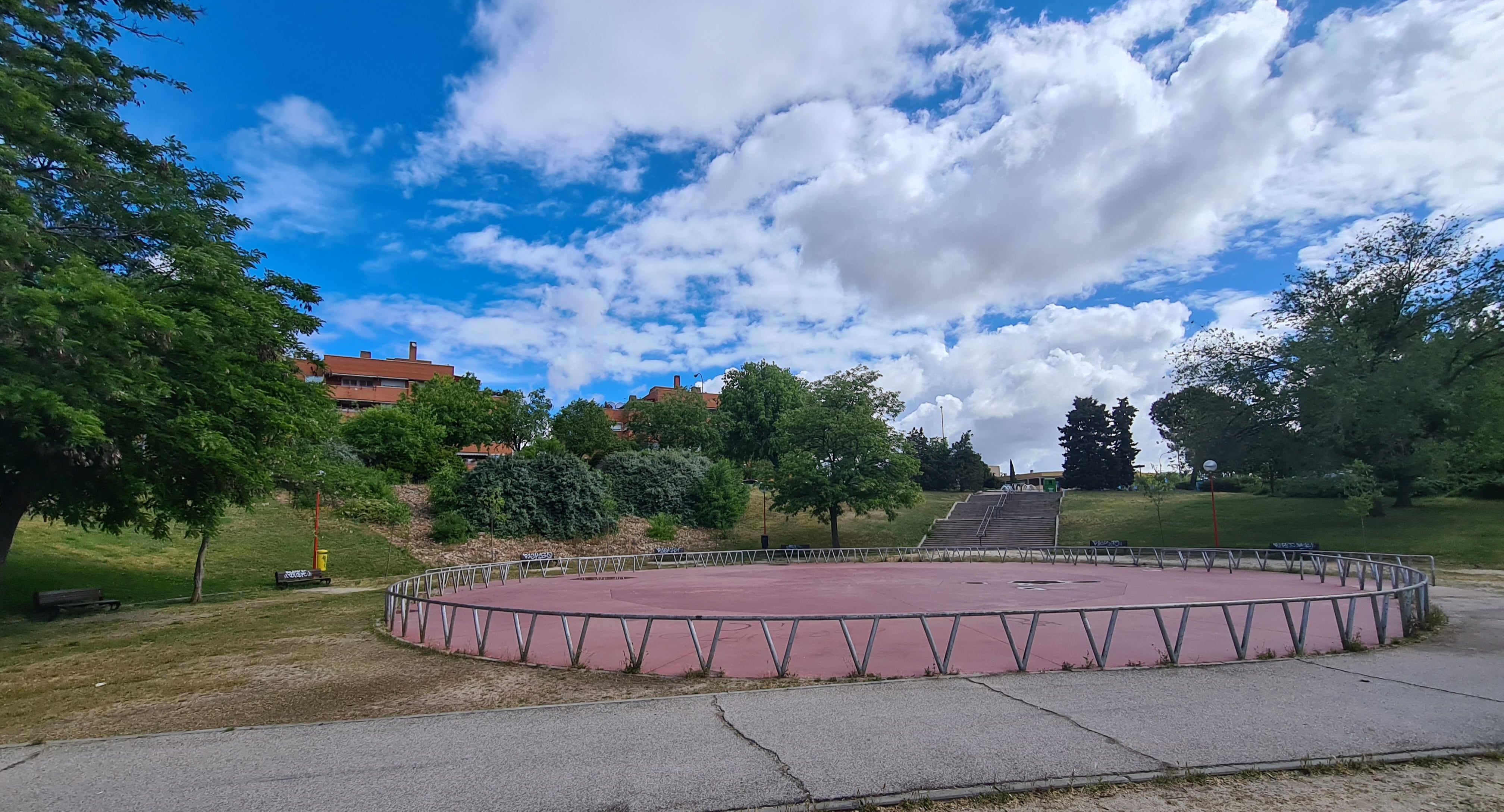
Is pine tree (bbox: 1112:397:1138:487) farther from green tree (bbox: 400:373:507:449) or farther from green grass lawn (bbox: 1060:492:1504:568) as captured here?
green tree (bbox: 400:373:507:449)

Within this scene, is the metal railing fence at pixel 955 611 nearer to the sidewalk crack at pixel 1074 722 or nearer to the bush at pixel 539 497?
the sidewalk crack at pixel 1074 722

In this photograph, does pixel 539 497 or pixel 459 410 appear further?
pixel 459 410

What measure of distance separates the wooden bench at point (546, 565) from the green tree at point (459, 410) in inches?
804

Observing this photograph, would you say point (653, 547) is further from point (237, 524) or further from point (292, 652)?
point (292, 652)

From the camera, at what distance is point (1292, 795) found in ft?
16.3

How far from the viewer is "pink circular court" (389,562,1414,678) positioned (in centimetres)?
933

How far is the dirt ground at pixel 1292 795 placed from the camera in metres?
4.75

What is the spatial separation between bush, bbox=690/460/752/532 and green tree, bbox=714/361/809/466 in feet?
64.4

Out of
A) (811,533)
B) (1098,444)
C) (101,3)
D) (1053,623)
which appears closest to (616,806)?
(1053,623)

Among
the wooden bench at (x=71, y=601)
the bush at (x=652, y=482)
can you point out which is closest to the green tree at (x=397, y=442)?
the bush at (x=652, y=482)

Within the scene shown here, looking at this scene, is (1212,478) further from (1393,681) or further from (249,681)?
(249,681)

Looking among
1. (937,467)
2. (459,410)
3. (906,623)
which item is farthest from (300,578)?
(937,467)

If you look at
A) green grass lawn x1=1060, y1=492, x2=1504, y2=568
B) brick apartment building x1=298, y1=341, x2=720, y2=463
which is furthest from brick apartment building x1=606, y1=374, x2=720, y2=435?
green grass lawn x1=1060, y1=492, x2=1504, y2=568

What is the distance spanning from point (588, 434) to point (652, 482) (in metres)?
12.7
